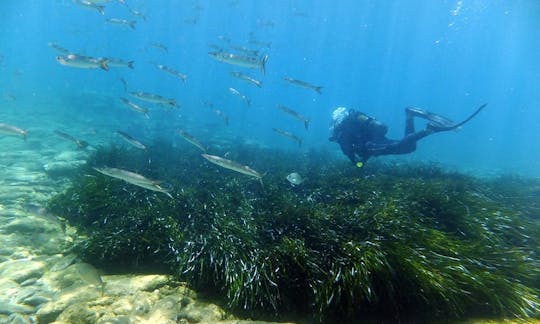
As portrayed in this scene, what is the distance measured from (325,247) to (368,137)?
375 inches

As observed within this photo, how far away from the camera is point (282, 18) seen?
7981 cm

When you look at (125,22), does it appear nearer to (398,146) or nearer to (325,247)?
(398,146)

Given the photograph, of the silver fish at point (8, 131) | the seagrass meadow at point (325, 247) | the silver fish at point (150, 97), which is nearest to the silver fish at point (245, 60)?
the silver fish at point (150, 97)

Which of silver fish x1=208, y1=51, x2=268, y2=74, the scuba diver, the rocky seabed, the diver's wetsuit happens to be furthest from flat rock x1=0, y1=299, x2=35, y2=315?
the diver's wetsuit

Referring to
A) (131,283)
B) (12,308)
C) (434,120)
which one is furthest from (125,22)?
(434,120)

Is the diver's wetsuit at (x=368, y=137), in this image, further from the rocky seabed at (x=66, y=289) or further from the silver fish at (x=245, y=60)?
the rocky seabed at (x=66, y=289)

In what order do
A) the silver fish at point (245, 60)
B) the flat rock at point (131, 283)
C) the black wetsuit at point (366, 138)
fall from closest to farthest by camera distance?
1. the flat rock at point (131, 283)
2. the silver fish at point (245, 60)
3. the black wetsuit at point (366, 138)

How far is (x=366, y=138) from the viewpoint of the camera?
46.0 feet

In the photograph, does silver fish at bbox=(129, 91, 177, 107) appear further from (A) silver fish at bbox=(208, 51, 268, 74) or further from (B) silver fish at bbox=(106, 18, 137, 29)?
(B) silver fish at bbox=(106, 18, 137, 29)

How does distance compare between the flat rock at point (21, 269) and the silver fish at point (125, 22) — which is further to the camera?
the silver fish at point (125, 22)

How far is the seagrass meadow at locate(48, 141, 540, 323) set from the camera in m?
4.51

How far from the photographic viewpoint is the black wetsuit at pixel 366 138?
13352mm

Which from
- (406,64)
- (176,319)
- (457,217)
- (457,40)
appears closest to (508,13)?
(457,40)

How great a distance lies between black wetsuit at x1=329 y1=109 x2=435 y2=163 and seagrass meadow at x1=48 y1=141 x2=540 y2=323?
A: 11.0 ft
